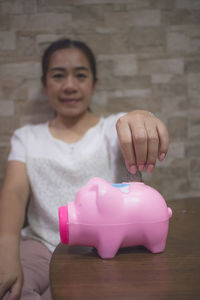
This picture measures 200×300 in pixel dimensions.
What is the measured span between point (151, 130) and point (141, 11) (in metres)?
0.76

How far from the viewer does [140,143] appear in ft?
1.73

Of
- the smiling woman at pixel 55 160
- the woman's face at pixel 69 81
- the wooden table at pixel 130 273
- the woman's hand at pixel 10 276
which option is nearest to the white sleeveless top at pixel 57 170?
the smiling woman at pixel 55 160

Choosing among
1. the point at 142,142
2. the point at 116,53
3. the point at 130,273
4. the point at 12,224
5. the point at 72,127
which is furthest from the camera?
the point at 116,53

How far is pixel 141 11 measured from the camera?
43.0 inches

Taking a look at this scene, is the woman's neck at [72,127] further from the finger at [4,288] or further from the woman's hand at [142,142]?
the finger at [4,288]

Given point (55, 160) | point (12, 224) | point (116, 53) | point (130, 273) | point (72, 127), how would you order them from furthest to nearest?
1. point (116, 53)
2. point (72, 127)
3. point (55, 160)
4. point (12, 224)
5. point (130, 273)

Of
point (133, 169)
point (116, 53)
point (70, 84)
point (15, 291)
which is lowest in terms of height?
point (15, 291)

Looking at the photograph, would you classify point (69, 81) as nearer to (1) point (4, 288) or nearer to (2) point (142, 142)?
(2) point (142, 142)

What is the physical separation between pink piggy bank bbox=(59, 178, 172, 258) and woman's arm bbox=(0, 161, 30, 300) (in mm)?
196

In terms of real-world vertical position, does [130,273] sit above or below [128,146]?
below

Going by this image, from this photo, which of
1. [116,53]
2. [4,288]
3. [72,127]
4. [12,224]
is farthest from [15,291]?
[116,53]

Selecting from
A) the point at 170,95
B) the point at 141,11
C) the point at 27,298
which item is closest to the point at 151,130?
the point at 27,298

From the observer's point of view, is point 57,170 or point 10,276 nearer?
point 10,276

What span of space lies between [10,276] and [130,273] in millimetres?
290
